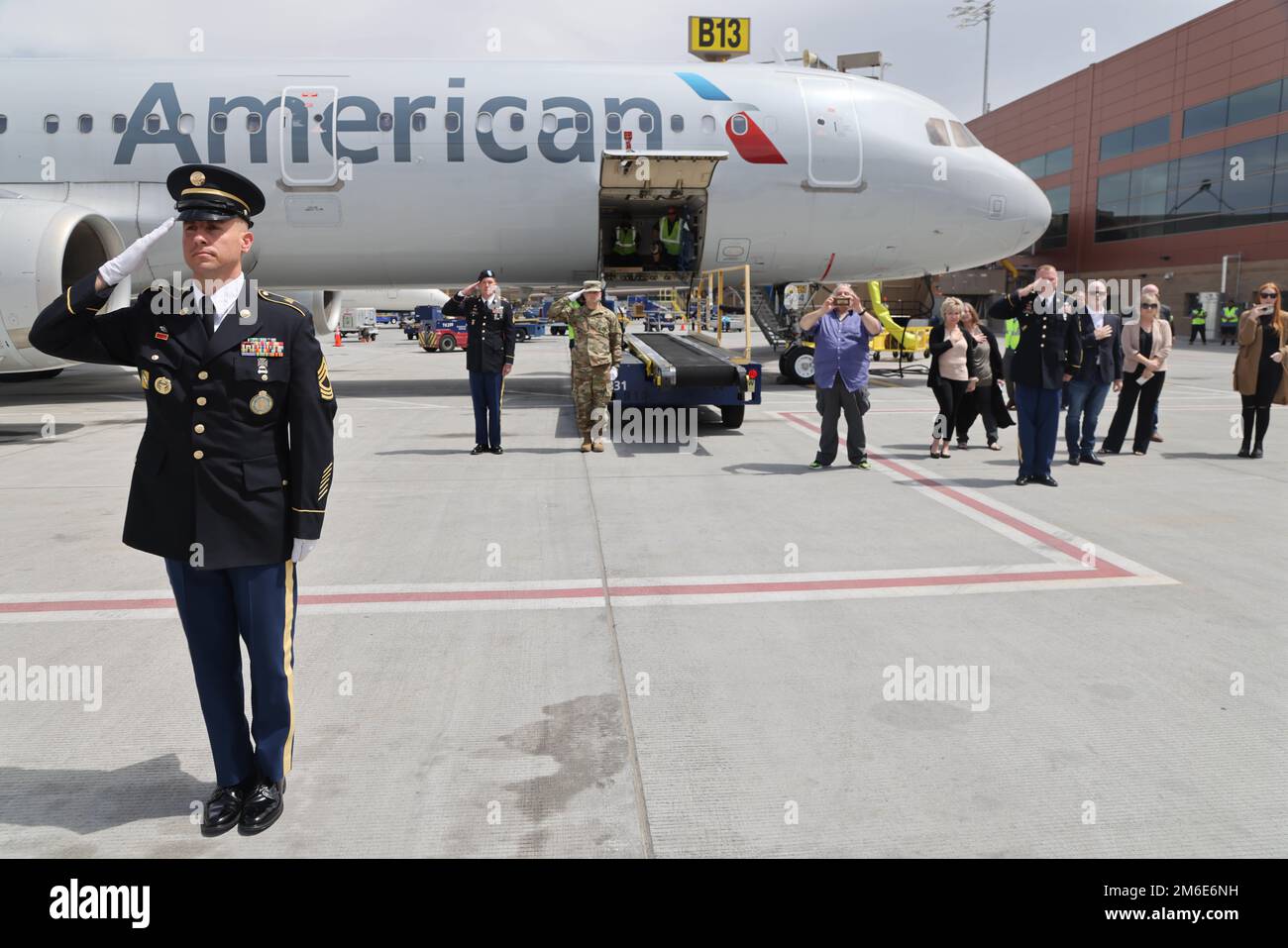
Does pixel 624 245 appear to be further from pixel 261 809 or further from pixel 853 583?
pixel 261 809

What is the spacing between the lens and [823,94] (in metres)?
13.9

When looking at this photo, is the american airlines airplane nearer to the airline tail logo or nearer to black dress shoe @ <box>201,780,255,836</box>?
the airline tail logo

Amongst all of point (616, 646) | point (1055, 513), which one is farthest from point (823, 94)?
point (616, 646)

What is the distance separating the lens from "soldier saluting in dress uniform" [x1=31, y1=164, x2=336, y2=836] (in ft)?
9.37

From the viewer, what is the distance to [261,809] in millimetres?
2947

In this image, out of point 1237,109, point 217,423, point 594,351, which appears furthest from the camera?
point 1237,109

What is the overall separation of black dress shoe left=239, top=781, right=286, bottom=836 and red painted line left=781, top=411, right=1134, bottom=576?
15.8 ft

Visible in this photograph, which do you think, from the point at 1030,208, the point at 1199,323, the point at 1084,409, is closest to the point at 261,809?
the point at 1084,409

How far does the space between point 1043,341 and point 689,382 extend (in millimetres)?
3691

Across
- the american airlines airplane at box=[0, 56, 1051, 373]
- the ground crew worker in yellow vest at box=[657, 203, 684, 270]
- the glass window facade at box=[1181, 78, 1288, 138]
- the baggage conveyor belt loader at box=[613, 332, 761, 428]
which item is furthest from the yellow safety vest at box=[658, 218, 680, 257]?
the glass window facade at box=[1181, 78, 1288, 138]

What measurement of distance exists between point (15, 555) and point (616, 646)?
4.22m

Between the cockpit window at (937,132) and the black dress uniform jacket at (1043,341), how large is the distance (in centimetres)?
A: 668

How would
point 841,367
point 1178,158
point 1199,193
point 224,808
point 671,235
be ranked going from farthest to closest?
point 1178,158, point 1199,193, point 671,235, point 841,367, point 224,808

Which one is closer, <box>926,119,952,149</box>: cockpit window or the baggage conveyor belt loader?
the baggage conveyor belt loader
